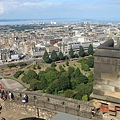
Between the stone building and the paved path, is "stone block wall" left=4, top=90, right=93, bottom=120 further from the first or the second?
the paved path

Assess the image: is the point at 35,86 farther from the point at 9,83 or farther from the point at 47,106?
the point at 47,106

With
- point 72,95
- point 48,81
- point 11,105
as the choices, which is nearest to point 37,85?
point 48,81

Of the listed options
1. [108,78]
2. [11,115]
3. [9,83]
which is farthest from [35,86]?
[108,78]

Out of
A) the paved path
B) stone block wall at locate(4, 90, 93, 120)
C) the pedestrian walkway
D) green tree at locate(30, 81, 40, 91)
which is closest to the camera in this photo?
stone block wall at locate(4, 90, 93, 120)

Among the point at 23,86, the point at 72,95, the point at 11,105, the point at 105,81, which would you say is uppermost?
the point at 105,81

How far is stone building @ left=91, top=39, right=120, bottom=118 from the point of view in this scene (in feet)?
16.9

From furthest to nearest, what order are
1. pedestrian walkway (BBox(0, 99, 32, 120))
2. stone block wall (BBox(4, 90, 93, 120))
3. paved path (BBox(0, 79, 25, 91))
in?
paved path (BBox(0, 79, 25, 91))
pedestrian walkway (BBox(0, 99, 32, 120))
stone block wall (BBox(4, 90, 93, 120))

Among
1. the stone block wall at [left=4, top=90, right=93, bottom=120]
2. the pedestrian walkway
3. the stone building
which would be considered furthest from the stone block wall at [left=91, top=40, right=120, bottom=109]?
the pedestrian walkway

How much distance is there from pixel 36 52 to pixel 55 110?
297 ft

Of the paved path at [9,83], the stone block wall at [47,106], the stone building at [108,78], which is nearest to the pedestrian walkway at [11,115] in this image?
the stone block wall at [47,106]

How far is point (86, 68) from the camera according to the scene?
57625mm

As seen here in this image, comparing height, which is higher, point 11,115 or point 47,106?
point 47,106

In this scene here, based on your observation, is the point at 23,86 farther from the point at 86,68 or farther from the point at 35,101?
the point at 35,101

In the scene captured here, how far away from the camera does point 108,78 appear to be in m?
5.24
